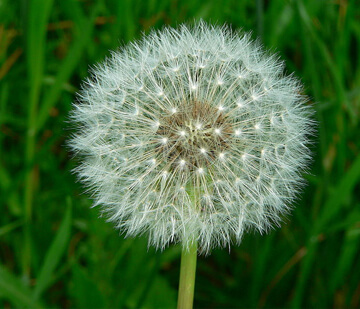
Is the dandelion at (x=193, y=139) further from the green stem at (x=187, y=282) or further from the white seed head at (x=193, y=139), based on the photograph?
the green stem at (x=187, y=282)

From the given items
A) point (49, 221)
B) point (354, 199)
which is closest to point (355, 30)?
point (354, 199)

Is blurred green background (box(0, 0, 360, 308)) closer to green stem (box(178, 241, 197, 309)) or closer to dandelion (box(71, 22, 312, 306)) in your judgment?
dandelion (box(71, 22, 312, 306))

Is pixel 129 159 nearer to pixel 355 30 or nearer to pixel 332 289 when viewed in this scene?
pixel 332 289

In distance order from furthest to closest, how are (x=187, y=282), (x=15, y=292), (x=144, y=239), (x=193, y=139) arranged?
(x=144, y=239) → (x=15, y=292) → (x=193, y=139) → (x=187, y=282)

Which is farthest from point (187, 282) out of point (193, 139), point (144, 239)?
point (144, 239)

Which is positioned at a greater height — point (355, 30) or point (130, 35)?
point (355, 30)

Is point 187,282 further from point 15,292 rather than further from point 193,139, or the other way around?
point 15,292
